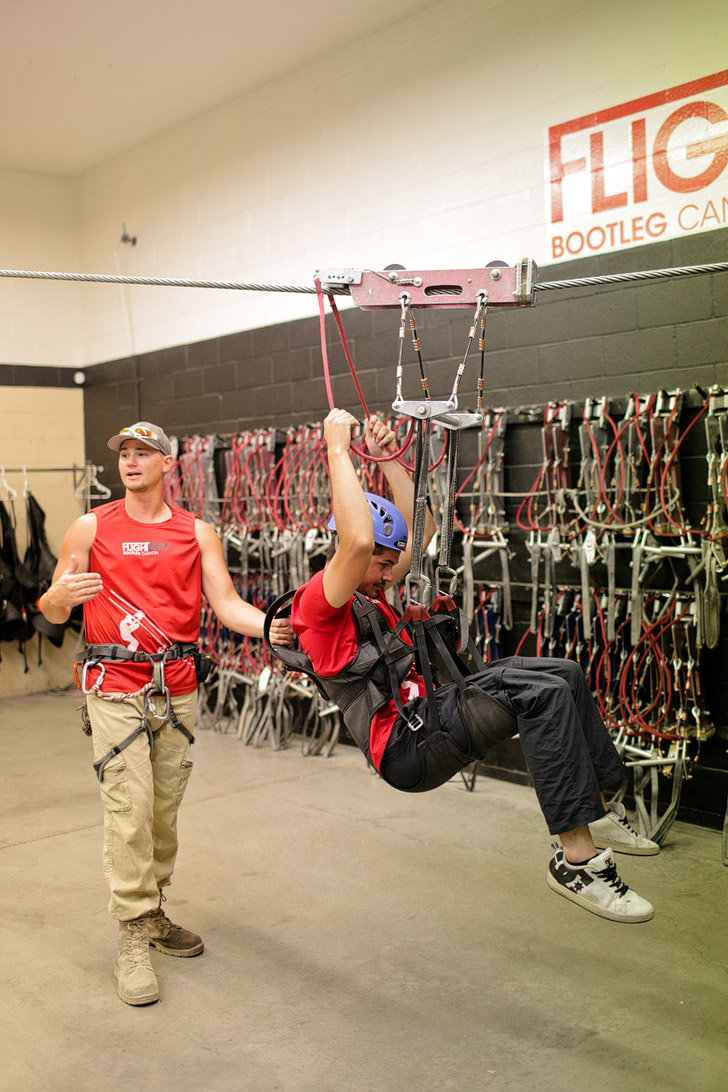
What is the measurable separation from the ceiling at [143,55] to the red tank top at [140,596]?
13.3 ft

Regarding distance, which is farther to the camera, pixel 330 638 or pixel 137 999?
pixel 137 999

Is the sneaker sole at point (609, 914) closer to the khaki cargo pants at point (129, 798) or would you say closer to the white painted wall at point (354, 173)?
the khaki cargo pants at point (129, 798)

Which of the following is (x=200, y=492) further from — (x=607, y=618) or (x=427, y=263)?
(x=607, y=618)

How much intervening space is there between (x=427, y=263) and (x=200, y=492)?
2.59 meters

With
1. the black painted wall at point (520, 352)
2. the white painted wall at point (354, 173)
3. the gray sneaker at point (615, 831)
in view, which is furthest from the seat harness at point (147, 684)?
the white painted wall at point (354, 173)

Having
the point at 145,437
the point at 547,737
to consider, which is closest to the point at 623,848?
the point at 547,737

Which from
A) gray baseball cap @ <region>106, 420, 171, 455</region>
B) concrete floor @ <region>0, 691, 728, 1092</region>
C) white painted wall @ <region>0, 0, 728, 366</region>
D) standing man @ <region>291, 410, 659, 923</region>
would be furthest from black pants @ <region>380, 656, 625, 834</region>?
white painted wall @ <region>0, 0, 728, 366</region>

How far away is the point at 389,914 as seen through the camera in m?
3.83

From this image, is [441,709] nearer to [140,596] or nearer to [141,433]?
[140,596]

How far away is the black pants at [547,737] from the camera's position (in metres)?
2.69

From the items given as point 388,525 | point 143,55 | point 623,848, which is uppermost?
point 143,55

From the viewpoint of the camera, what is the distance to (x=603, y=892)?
2697mm

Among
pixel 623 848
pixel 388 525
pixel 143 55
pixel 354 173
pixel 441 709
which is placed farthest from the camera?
pixel 143 55

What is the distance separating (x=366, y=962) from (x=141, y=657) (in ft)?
4.50
